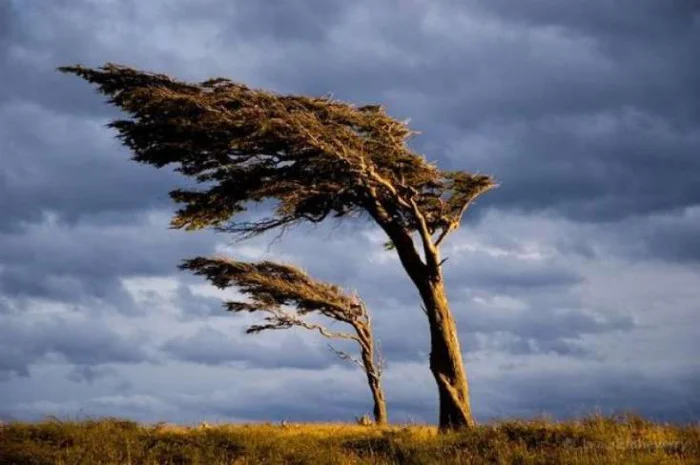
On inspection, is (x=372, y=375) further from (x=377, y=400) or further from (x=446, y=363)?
(x=446, y=363)

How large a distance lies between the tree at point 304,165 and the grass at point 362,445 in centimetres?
436

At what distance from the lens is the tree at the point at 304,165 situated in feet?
70.1

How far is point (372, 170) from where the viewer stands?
2295 centimetres

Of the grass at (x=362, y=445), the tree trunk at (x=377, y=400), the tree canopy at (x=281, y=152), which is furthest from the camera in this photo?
the tree trunk at (x=377, y=400)

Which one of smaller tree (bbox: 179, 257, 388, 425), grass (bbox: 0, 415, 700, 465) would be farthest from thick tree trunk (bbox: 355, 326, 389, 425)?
grass (bbox: 0, 415, 700, 465)

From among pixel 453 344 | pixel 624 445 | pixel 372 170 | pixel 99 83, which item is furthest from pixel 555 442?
pixel 99 83

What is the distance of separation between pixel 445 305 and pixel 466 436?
211 inches

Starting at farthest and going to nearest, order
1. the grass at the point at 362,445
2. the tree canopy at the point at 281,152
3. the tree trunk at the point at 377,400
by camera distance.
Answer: the tree trunk at the point at 377,400, the tree canopy at the point at 281,152, the grass at the point at 362,445

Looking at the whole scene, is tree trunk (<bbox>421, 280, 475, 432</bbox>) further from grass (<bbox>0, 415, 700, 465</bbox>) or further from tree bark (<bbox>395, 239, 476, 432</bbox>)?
grass (<bbox>0, 415, 700, 465</bbox>)

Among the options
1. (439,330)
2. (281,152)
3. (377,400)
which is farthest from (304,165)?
(377,400)

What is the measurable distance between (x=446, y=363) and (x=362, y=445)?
4915mm

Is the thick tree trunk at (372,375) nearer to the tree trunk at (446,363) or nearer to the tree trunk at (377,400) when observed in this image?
the tree trunk at (377,400)

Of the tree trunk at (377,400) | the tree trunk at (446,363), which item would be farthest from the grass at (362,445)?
the tree trunk at (377,400)

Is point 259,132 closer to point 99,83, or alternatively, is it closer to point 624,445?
point 99,83
